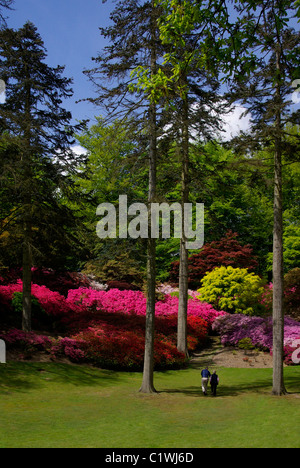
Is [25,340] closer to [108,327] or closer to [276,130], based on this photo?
[108,327]

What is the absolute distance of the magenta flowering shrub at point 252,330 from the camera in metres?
18.0

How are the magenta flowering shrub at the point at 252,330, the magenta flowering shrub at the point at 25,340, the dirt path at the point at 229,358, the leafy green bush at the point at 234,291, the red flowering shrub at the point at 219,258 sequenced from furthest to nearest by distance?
the red flowering shrub at the point at 219,258 < the leafy green bush at the point at 234,291 < the magenta flowering shrub at the point at 252,330 < the dirt path at the point at 229,358 < the magenta flowering shrub at the point at 25,340

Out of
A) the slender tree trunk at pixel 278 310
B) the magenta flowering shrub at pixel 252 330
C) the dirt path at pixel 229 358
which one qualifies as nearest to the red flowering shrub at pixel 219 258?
the magenta flowering shrub at pixel 252 330

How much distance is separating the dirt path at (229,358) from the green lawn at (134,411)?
6.19ft

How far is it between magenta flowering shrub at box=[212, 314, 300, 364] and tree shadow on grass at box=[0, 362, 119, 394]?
7.26 m

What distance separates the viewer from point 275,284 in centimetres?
1230

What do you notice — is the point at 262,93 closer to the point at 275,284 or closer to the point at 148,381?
the point at 275,284

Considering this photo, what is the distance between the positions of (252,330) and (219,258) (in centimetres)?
692

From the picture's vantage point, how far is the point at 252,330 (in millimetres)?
19469

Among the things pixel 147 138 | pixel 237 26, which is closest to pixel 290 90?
pixel 147 138

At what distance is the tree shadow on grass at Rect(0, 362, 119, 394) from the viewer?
1188 centimetres

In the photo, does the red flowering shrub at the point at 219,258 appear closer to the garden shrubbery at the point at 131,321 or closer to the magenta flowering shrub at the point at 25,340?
the garden shrubbery at the point at 131,321

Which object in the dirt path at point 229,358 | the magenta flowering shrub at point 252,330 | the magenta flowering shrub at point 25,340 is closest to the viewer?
the magenta flowering shrub at point 25,340

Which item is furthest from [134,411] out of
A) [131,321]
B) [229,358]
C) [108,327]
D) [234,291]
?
[234,291]
